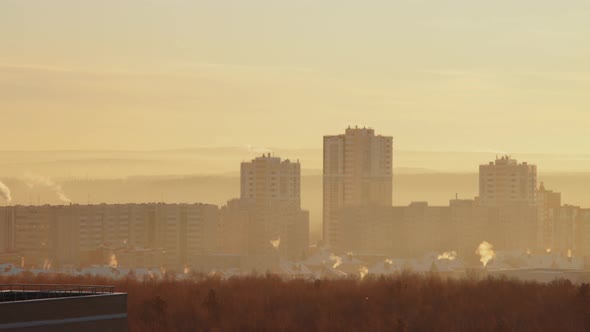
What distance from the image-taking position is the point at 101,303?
30.8 m

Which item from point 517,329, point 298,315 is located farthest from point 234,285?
point 517,329

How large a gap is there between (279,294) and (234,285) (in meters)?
3.72

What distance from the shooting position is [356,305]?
6838 cm

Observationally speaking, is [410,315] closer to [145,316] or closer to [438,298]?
[438,298]

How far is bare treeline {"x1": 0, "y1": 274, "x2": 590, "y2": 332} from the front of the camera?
2457 inches

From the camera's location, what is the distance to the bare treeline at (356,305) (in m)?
62.4

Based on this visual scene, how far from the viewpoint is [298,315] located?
2623 inches

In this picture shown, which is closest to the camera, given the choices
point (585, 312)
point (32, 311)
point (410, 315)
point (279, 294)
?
point (32, 311)

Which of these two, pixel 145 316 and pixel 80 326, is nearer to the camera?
pixel 80 326

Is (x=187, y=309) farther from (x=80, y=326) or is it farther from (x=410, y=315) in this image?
(x=80, y=326)

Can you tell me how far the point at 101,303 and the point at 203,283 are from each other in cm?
4366

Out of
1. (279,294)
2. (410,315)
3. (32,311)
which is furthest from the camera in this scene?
(279,294)

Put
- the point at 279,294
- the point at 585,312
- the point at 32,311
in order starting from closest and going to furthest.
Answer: the point at 32,311, the point at 585,312, the point at 279,294

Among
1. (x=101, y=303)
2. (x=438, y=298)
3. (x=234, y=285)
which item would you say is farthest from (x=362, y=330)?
(x=101, y=303)
